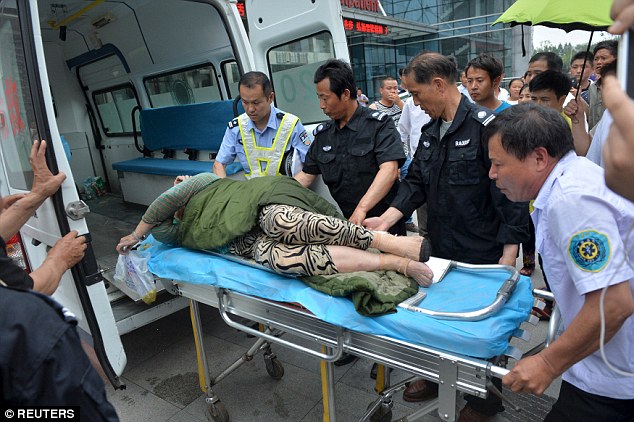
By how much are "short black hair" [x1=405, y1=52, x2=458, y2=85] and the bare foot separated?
0.95 m

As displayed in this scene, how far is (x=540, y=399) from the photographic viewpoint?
7.20 feet

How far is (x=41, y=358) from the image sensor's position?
2.55 ft

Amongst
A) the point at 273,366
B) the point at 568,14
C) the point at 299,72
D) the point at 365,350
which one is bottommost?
the point at 273,366

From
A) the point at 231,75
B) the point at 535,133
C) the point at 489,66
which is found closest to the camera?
the point at 535,133

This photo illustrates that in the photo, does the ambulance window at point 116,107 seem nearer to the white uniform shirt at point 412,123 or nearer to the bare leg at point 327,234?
the white uniform shirt at point 412,123

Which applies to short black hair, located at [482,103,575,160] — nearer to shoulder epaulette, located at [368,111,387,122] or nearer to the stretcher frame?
the stretcher frame

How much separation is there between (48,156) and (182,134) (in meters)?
2.68

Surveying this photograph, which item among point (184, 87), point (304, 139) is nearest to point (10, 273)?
point (304, 139)

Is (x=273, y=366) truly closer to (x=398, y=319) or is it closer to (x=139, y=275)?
(x=139, y=275)

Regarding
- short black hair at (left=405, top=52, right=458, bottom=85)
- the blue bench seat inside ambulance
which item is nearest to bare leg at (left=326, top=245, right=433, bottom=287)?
short black hair at (left=405, top=52, right=458, bottom=85)

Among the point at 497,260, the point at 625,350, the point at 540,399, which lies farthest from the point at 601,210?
the point at 540,399

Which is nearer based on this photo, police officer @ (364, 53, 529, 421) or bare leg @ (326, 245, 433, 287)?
bare leg @ (326, 245, 433, 287)

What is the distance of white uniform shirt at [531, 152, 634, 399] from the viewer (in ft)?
3.49

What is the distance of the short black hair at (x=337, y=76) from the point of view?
2492 millimetres
